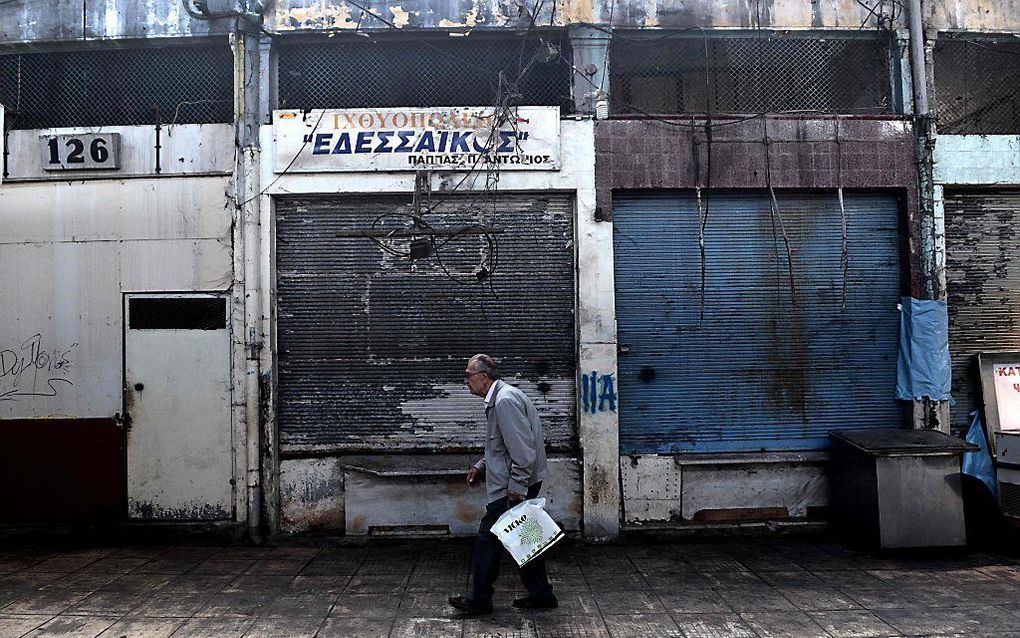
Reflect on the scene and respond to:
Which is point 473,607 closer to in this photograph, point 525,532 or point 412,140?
point 525,532

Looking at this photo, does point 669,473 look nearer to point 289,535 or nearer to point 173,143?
point 289,535

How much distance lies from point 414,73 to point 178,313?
365 cm

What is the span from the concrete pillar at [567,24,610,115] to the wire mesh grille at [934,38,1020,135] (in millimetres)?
3873

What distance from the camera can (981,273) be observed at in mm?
7902

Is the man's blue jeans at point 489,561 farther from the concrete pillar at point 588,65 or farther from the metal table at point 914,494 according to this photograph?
the concrete pillar at point 588,65

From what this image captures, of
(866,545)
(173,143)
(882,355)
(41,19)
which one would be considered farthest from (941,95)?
(41,19)

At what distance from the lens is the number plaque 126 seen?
768cm

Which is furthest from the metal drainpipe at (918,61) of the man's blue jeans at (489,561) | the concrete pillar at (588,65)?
the man's blue jeans at (489,561)

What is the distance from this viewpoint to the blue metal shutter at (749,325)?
25.2 feet

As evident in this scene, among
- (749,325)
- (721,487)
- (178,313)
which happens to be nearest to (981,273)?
(749,325)

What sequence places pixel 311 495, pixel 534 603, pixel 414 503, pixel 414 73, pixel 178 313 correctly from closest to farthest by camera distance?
1. pixel 534 603
2. pixel 414 503
3. pixel 311 495
4. pixel 178 313
5. pixel 414 73

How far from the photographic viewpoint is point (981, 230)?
7.91 meters

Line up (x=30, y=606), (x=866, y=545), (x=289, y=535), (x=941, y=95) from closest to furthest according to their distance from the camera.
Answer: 1. (x=30, y=606)
2. (x=866, y=545)
3. (x=289, y=535)
4. (x=941, y=95)

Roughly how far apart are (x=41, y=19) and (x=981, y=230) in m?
10.7
